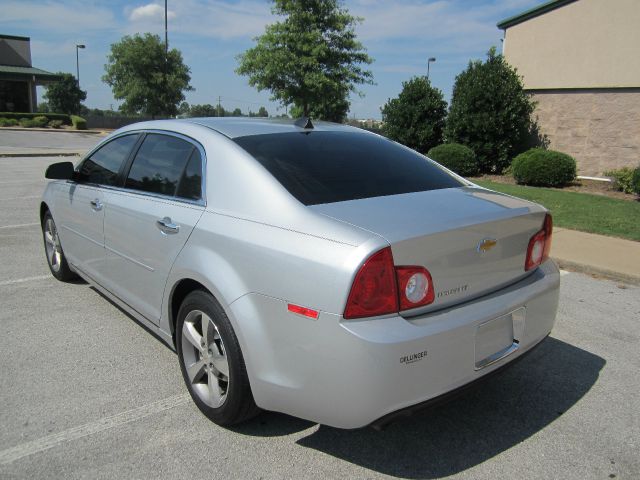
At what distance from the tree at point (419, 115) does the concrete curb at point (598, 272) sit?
10.5 meters

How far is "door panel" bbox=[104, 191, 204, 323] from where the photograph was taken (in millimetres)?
3000

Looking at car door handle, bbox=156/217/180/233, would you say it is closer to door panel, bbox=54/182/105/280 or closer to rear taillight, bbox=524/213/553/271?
door panel, bbox=54/182/105/280

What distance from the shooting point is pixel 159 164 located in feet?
11.3

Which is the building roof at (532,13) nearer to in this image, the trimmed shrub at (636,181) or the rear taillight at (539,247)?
the trimmed shrub at (636,181)

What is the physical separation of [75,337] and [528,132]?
14.4 meters

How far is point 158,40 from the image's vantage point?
1818 inches

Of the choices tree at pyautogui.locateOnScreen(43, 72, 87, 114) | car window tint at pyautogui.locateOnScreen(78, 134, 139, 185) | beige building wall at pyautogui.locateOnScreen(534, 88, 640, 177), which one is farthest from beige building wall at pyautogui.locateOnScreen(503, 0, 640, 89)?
tree at pyautogui.locateOnScreen(43, 72, 87, 114)

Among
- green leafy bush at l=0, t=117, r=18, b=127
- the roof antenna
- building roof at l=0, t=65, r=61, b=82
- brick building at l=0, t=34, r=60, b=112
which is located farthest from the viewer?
brick building at l=0, t=34, r=60, b=112

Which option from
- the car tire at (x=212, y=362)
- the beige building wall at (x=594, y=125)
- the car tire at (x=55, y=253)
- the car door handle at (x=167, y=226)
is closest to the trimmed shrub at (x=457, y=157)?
the beige building wall at (x=594, y=125)

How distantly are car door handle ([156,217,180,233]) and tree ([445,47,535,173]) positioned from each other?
12862 millimetres

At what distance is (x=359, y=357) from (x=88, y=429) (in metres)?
1.60

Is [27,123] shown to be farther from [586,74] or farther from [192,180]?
[192,180]

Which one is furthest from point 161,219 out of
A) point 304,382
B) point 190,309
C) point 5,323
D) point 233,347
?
point 5,323

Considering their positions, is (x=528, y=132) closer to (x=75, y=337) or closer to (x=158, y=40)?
(x=75, y=337)
